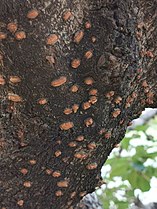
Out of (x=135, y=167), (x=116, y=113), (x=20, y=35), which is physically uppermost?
(x=20, y=35)

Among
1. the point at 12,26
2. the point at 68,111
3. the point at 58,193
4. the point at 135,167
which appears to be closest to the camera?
the point at 12,26

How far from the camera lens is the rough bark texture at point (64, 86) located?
0.82 metres

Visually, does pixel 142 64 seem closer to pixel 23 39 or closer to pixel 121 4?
pixel 121 4

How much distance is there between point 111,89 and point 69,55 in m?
0.12

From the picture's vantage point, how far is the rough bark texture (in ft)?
2.71

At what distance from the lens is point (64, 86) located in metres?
0.88

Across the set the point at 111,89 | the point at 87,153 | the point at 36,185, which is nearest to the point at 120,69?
the point at 111,89

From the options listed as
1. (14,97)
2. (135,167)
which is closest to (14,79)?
(14,97)

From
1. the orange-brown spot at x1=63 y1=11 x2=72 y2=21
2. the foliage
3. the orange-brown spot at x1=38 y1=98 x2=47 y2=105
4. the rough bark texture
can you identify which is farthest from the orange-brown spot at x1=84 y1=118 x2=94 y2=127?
the foliage

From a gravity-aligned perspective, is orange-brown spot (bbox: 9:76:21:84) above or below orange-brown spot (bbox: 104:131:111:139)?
above

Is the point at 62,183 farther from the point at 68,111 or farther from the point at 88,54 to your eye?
the point at 88,54

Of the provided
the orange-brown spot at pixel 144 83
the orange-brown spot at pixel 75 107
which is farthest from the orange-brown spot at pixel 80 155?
the orange-brown spot at pixel 144 83

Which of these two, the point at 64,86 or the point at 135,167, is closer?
the point at 64,86

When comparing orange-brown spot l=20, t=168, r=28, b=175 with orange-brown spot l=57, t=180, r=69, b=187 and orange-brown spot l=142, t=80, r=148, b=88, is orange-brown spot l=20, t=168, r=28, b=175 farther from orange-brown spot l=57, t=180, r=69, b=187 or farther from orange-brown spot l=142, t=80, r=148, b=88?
orange-brown spot l=142, t=80, r=148, b=88
